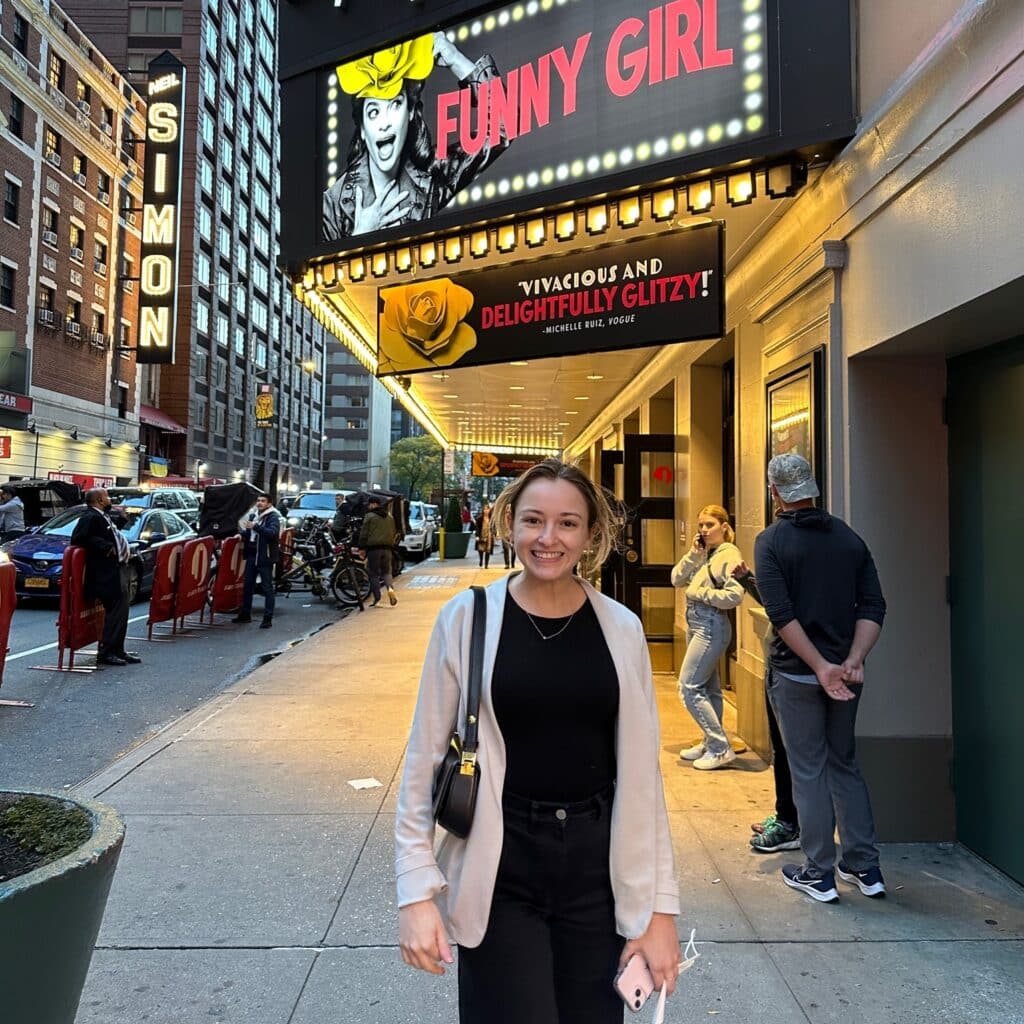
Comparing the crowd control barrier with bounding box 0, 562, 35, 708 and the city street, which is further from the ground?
the crowd control barrier with bounding box 0, 562, 35, 708

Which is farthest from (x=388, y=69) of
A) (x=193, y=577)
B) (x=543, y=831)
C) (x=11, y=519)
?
(x=11, y=519)

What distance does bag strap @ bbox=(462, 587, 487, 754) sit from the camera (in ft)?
5.81

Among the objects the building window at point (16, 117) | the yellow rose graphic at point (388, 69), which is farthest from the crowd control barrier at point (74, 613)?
the building window at point (16, 117)

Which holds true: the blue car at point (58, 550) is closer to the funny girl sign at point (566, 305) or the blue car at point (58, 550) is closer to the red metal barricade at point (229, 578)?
the red metal barricade at point (229, 578)

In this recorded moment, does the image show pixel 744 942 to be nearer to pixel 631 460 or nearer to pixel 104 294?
pixel 631 460

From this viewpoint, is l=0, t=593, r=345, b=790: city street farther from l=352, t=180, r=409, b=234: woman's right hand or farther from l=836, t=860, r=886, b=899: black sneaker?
l=352, t=180, r=409, b=234: woman's right hand

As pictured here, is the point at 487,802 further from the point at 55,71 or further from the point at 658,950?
the point at 55,71

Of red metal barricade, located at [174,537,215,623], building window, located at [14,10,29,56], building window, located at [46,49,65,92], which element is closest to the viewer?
red metal barricade, located at [174,537,215,623]

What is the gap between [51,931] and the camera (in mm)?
1765

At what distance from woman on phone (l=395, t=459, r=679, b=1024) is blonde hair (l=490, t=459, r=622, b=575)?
0.51ft

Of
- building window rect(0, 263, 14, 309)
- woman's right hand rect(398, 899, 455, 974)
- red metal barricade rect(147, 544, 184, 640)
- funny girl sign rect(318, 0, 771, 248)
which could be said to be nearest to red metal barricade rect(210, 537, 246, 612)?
red metal barricade rect(147, 544, 184, 640)

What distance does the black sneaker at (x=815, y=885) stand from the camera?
350cm

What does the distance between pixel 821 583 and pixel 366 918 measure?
2.40m

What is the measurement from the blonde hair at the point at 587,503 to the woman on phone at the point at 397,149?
3799 millimetres
